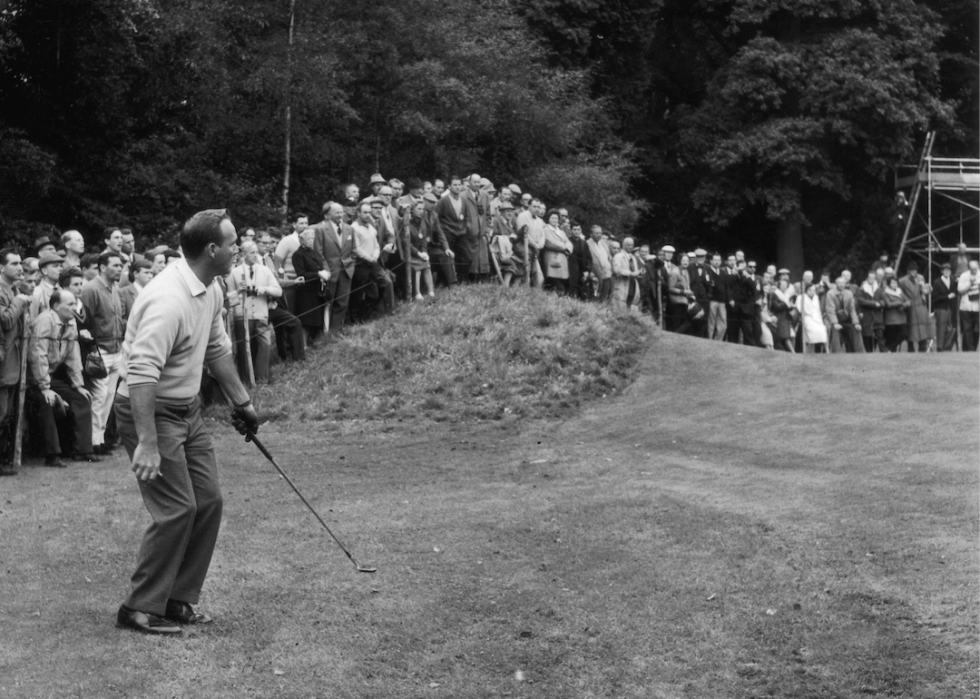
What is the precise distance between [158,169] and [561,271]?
9000 millimetres

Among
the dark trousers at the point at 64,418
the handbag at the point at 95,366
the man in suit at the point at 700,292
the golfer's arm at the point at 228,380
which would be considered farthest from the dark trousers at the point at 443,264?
the golfer's arm at the point at 228,380

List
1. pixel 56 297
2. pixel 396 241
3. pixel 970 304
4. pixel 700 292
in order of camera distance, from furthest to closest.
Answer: pixel 970 304 → pixel 700 292 → pixel 396 241 → pixel 56 297

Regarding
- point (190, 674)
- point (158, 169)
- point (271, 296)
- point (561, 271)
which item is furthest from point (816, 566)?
point (158, 169)

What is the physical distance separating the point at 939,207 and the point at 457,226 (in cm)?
2405

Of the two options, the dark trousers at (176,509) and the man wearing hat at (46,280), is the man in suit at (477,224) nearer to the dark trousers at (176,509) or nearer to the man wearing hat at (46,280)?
the man wearing hat at (46,280)

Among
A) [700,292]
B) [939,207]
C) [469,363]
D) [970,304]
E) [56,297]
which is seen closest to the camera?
[56,297]

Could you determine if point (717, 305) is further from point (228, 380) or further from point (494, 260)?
point (228, 380)

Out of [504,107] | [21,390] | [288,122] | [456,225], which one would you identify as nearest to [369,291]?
[456,225]

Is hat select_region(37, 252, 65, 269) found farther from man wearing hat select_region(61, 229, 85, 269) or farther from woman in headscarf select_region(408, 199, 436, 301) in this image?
woman in headscarf select_region(408, 199, 436, 301)

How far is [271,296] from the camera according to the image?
1752 cm

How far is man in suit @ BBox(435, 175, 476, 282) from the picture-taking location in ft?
68.4

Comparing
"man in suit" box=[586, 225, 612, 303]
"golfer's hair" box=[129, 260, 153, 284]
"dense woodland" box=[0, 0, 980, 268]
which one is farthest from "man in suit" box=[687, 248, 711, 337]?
"golfer's hair" box=[129, 260, 153, 284]

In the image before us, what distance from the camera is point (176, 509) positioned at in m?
7.14

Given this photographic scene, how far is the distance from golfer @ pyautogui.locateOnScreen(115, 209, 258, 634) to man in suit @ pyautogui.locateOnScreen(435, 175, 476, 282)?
44.2ft
